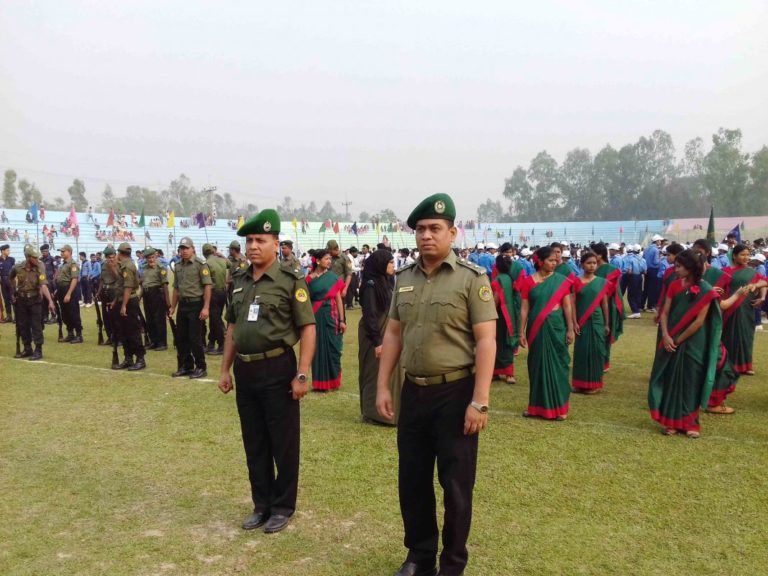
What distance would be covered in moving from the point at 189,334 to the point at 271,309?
4.93 m

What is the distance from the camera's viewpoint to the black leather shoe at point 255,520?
11.8 feet

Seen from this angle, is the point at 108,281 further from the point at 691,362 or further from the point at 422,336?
the point at 691,362

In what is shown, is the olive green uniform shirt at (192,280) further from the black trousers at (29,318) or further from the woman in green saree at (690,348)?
the woman in green saree at (690,348)

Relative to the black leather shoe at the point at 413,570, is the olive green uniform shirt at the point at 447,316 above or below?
above

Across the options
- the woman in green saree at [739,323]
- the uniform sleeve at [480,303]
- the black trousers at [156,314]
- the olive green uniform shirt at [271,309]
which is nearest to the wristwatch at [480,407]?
the uniform sleeve at [480,303]

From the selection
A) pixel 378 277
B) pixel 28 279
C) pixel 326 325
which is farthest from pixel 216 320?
pixel 378 277

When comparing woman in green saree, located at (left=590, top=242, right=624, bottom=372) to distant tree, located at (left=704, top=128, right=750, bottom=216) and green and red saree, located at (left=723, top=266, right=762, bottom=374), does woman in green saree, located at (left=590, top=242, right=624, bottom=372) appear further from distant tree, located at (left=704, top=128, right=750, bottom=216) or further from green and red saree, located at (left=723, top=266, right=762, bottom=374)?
distant tree, located at (left=704, top=128, right=750, bottom=216)

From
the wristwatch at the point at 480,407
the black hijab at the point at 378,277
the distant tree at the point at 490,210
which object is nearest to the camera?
the wristwatch at the point at 480,407

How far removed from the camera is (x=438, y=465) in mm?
2861

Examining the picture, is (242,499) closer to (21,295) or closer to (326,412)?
(326,412)

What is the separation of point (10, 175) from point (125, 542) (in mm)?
64856

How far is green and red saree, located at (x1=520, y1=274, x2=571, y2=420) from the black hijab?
1.59 metres

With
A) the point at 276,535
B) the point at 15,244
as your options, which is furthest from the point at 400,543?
the point at 15,244

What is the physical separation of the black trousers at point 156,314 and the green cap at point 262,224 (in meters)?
6.84
